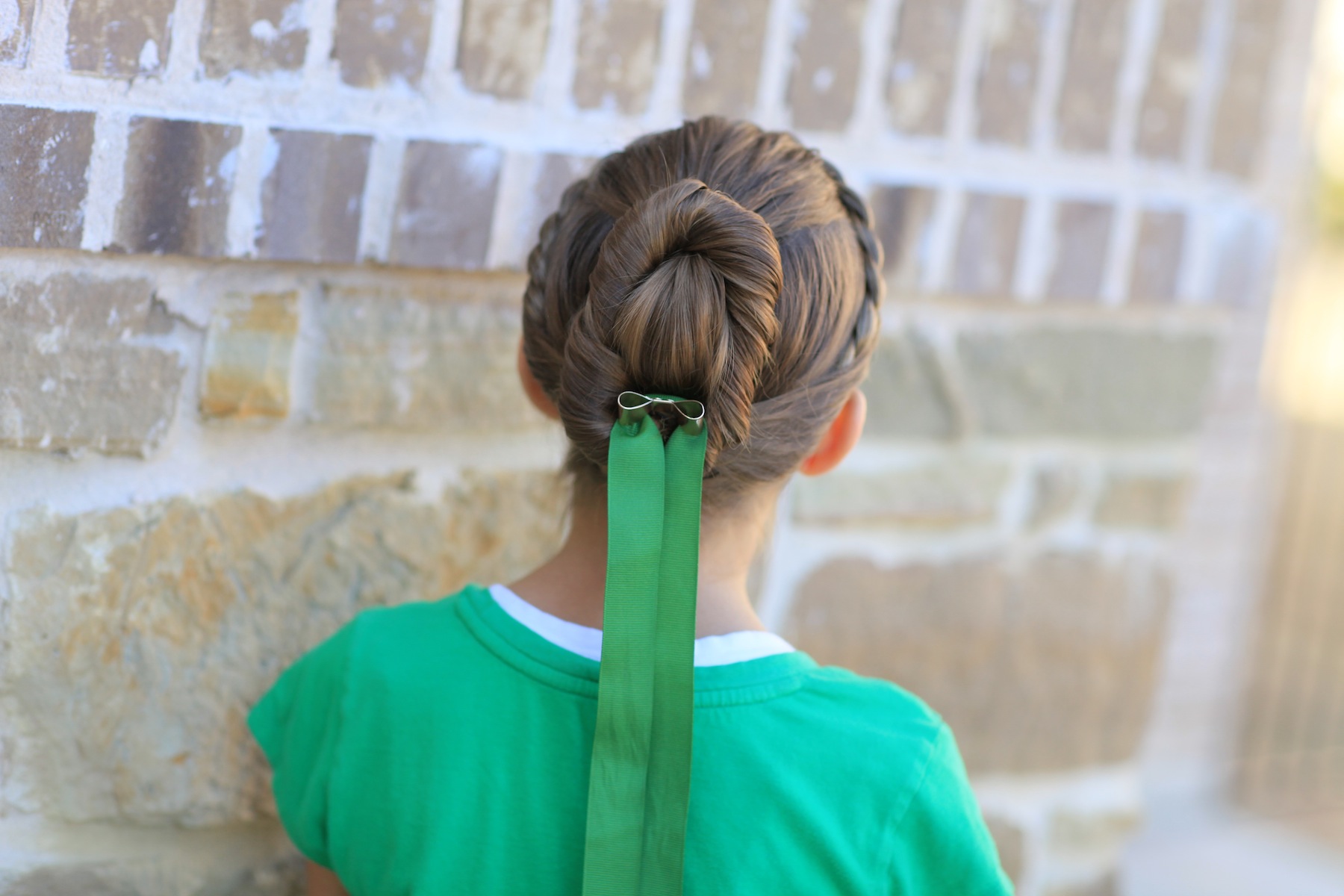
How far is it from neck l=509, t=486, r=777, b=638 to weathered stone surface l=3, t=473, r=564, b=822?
1.01ft

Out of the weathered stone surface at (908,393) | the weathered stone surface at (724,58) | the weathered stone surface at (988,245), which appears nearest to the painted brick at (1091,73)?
the weathered stone surface at (988,245)

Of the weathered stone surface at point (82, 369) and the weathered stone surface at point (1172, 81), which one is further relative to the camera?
the weathered stone surface at point (1172, 81)

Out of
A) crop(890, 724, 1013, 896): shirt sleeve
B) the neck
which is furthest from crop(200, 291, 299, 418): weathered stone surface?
crop(890, 724, 1013, 896): shirt sleeve

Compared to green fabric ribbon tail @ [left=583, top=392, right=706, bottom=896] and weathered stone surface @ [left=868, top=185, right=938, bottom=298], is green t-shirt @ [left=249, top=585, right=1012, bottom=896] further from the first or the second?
weathered stone surface @ [left=868, top=185, right=938, bottom=298]

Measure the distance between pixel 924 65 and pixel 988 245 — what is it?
0.25 meters

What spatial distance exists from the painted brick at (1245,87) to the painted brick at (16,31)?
1526 mm

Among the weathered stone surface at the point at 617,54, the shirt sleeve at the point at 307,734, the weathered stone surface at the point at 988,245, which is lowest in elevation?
the shirt sleeve at the point at 307,734

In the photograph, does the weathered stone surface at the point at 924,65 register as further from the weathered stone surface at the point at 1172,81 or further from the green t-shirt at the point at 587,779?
the green t-shirt at the point at 587,779

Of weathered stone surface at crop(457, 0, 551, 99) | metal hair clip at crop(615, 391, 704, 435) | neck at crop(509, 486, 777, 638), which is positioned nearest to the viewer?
metal hair clip at crop(615, 391, 704, 435)

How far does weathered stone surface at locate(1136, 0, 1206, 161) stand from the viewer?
5.56 feet

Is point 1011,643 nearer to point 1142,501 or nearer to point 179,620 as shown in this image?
point 1142,501

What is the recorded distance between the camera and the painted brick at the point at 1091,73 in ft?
5.37

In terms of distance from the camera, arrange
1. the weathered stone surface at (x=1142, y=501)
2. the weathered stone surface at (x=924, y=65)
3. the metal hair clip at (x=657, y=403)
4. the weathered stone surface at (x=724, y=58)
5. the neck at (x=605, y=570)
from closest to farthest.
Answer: the metal hair clip at (x=657, y=403)
the neck at (x=605, y=570)
the weathered stone surface at (x=724, y=58)
the weathered stone surface at (x=924, y=65)
the weathered stone surface at (x=1142, y=501)

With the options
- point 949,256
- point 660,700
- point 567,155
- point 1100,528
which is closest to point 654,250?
point 660,700
